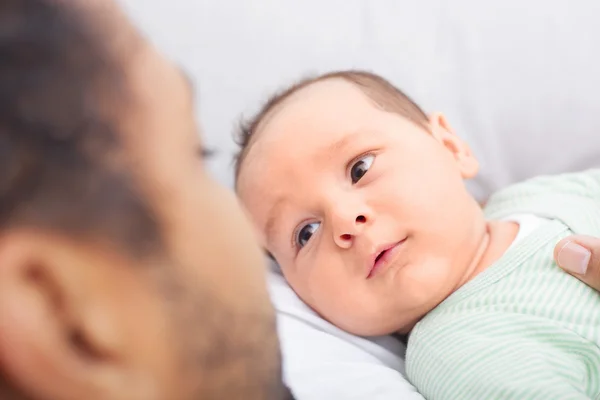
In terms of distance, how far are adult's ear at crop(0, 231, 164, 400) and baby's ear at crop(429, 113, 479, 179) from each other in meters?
0.52

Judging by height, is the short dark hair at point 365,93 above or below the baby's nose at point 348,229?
above

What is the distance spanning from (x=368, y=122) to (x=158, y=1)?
210mm

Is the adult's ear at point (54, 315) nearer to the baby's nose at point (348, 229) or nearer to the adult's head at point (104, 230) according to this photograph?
the adult's head at point (104, 230)

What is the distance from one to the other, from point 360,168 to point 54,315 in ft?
1.32

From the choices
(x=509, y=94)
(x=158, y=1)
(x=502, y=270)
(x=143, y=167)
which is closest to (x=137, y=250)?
(x=143, y=167)

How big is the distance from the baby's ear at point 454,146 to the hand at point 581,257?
0.43ft

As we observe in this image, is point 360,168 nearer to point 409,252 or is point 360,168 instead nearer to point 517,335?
point 409,252

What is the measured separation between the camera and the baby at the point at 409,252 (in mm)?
514

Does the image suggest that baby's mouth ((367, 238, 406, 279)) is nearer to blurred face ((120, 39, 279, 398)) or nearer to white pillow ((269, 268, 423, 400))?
white pillow ((269, 268, 423, 400))

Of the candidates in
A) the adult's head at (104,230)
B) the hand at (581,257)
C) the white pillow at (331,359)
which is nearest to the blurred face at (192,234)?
the adult's head at (104,230)

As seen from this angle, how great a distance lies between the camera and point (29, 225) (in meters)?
0.19

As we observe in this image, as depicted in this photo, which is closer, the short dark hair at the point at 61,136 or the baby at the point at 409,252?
the short dark hair at the point at 61,136

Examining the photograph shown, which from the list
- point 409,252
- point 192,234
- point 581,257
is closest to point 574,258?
point 581,257

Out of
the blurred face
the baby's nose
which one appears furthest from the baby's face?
the blurred face
